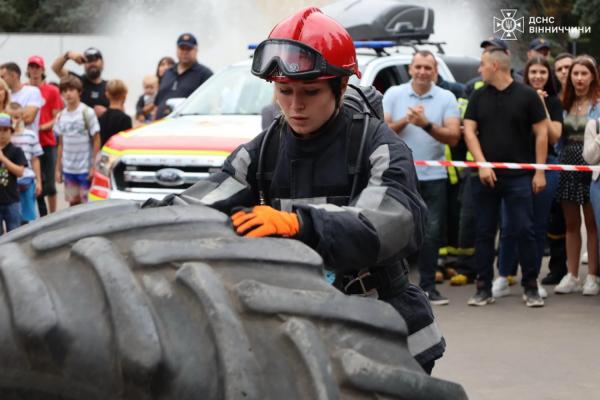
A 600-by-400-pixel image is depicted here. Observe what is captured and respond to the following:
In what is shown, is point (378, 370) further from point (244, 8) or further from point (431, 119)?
point (244, 8)

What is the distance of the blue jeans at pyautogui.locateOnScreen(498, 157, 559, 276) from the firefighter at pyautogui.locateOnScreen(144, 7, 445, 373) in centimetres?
634

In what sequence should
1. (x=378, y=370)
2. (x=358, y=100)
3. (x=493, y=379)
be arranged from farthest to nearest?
(x=493, y=379)
(x=358, y=100)
(x=378, y=370)

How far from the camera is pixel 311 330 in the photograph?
1743mm

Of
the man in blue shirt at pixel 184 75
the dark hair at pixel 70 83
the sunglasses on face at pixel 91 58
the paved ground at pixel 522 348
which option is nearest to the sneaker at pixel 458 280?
the paved ground at pixel 522 348

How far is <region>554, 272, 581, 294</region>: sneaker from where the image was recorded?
31.9ft

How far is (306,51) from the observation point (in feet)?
8.66

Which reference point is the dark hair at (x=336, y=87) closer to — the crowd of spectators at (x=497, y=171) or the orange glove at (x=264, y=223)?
the orange glove at (x=264, y=223)

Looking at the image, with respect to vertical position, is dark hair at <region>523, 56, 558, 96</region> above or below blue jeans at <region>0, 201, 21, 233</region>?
above

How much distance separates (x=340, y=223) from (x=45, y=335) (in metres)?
0.88

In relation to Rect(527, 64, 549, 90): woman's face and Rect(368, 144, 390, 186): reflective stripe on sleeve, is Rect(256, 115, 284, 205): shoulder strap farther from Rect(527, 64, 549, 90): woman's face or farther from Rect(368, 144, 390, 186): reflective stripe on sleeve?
Rect(527, 64, 549, 90): woman's face

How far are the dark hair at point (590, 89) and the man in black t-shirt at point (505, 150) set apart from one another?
0.79 metres

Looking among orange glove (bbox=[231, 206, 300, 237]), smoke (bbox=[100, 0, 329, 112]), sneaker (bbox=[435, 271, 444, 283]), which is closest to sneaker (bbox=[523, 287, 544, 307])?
sneaker (bbox=[435, 271, 444, 283])

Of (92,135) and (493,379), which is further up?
(92,135)

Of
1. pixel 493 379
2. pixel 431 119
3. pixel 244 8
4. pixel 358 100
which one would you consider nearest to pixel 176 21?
pixel 244 8
